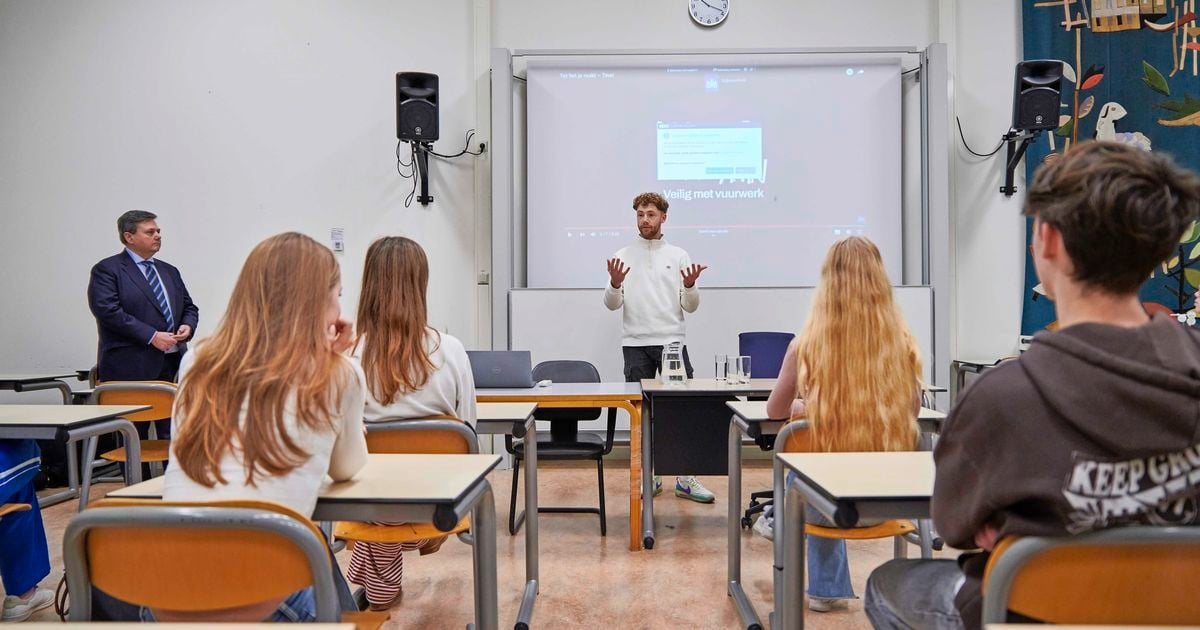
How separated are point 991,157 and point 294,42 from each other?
495cm

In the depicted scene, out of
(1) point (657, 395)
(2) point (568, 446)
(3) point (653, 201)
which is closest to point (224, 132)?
(3) point (653, 201)

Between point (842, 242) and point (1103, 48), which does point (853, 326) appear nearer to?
point (842, 242)

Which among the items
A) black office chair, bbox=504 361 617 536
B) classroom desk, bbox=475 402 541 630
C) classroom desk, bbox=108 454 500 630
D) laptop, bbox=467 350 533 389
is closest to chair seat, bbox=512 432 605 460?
black office chair, bbox=504 361 617 536

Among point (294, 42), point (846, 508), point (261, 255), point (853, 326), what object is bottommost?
point (846, 508)

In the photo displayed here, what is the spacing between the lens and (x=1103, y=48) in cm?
500

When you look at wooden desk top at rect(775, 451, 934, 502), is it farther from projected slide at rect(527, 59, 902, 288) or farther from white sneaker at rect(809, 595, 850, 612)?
projected slide at rect(527, 59, 902, 288)

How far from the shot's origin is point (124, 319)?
4309 mm

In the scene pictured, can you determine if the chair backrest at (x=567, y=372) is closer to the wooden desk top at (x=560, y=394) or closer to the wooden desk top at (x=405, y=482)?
the wooden desk top at (x=560, y=394)

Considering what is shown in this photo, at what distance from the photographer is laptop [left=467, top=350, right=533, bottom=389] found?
3238mm

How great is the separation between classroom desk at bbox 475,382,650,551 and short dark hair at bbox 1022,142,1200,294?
218cm

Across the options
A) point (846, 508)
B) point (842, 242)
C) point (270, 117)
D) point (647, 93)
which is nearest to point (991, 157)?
point (647, 93)

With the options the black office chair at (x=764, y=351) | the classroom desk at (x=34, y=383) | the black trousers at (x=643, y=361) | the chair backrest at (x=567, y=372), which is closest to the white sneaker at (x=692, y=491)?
the black office chair at (x=764, y=351)

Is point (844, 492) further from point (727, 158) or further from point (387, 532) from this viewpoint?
point (727, 158)

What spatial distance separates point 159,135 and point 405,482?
16.0ft
